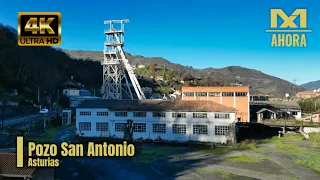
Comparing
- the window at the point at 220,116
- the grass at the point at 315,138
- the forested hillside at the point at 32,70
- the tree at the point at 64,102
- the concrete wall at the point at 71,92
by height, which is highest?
the forested hillside at the point at 32,70

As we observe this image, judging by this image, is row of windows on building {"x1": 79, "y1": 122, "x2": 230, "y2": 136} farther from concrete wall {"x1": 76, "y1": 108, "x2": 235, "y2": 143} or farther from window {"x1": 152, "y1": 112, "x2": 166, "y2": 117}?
window {"x1": 152, "y1": 112, "x2": 166, "y2": 117}

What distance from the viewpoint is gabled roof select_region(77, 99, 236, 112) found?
34.9 metres

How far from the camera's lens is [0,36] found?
71.2 metres

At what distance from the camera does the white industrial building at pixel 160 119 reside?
34312 millimetres

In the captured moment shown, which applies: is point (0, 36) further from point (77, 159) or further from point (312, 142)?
point (312, 142)

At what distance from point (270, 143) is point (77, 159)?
21796mm

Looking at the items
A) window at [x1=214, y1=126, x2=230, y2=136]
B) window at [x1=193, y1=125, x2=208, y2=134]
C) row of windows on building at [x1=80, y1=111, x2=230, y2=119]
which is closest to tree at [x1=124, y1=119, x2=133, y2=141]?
row of windows on building at [x1=80, y1=111, x2=230, y2=119]

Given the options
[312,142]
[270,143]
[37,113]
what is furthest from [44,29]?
[37,113]

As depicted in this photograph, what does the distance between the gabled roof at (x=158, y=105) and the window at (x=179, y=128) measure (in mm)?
1860

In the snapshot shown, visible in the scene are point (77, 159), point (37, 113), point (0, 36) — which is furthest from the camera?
point (0, 36)

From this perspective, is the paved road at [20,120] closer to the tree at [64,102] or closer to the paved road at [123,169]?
the tree at [64,102]

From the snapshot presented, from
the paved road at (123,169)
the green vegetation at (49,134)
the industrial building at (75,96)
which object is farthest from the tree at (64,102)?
the paved road at (123,169)

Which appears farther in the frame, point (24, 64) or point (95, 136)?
point (24, 64)

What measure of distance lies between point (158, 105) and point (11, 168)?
23.0m
